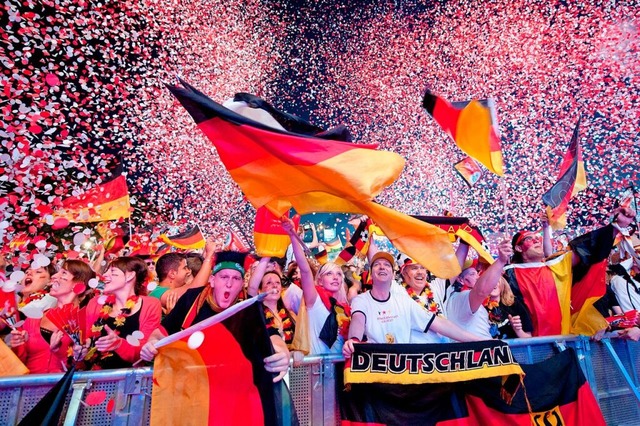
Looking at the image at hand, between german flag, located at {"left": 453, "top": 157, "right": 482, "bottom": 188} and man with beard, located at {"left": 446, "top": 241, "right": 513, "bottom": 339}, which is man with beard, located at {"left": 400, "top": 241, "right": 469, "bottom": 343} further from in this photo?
german flag, located at {"left": 453, "top": 157, "right": 482, "bottom": 188}

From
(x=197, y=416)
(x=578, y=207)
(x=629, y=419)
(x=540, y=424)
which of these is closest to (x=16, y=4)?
(x=197, y=416)

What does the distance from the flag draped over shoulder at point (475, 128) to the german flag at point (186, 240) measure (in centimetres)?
645

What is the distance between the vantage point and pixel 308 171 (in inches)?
152

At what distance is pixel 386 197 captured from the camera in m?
24.9

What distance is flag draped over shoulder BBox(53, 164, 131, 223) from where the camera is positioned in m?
8.44

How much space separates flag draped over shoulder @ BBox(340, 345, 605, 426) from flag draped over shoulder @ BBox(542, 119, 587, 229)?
2.60 m

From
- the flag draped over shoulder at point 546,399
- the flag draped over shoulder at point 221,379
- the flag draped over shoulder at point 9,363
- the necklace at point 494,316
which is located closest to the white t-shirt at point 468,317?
the necklace at point 494,316

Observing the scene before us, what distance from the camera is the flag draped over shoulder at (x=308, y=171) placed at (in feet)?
12.3

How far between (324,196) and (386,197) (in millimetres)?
21038

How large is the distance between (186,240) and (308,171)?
6.73m

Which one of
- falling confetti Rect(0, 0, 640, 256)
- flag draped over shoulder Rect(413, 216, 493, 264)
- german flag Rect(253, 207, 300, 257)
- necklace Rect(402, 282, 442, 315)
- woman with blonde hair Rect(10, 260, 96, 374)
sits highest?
falling confetti Rect(0, 0, 640, 256)

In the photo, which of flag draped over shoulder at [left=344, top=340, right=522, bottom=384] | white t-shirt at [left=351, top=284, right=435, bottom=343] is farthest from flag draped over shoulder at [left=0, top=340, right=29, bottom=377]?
white t-shirt at [left=351, top=284, right=435, bottom=343]

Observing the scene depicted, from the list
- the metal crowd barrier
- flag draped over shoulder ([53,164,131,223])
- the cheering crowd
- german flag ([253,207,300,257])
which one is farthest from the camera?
flag draped over shoulder ([53,164,131,223])

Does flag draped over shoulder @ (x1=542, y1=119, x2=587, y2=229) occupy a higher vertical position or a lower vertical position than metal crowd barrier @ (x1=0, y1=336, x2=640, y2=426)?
higher
